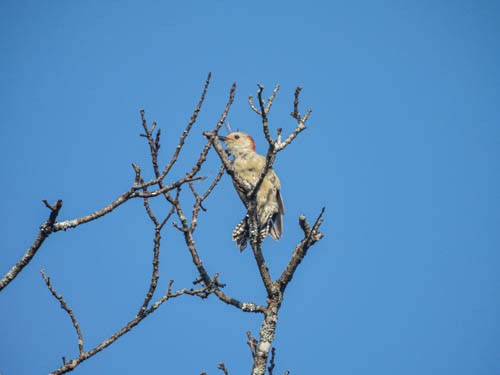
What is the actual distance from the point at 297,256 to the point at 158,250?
1380 mm

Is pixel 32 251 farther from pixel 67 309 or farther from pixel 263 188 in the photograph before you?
pixel 263 188

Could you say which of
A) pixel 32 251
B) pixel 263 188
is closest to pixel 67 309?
pixel 32 251

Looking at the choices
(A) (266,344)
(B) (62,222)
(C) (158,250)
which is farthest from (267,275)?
(B) (62,222)

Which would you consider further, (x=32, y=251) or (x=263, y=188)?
(x=263, y=188)

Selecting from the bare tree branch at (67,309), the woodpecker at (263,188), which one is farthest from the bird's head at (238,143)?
the bare tree branch at (67,309)

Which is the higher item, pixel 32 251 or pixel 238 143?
pixel 238 143

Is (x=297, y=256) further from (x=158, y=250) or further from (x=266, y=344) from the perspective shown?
(x=158, y=250)

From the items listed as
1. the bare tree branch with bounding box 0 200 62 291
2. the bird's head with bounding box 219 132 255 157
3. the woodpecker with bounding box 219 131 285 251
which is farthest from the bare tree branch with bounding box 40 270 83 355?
the bird's head with bounding box 219 132 255 157

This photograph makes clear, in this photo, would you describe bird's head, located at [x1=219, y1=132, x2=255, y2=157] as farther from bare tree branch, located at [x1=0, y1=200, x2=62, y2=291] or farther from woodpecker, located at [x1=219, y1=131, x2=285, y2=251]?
bare tree branch, located at [x1=0, y1=200, x2=62, y2=291]

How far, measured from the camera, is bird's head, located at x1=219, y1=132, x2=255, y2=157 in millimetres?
8953

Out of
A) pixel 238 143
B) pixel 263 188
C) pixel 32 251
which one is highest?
pixel 238 143

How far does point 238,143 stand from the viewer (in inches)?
354

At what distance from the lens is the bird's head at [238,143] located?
895 cm

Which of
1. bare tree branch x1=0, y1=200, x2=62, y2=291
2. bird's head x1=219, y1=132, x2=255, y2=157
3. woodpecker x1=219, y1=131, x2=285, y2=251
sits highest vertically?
bird's head x1=219, y1=132, x2=255, y2=157
